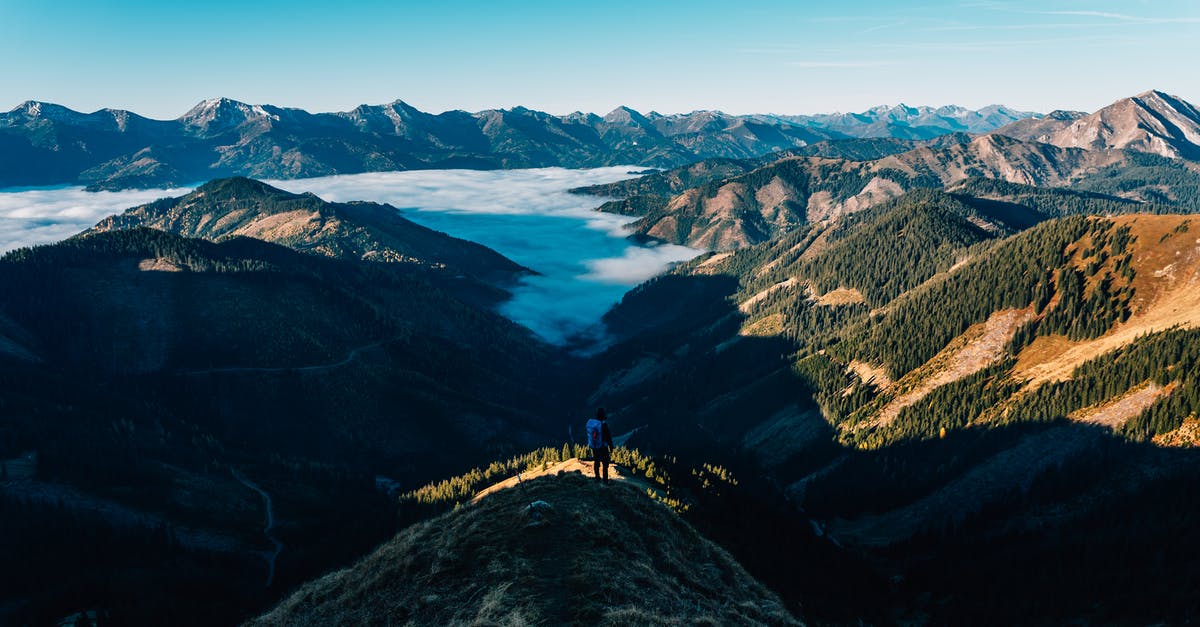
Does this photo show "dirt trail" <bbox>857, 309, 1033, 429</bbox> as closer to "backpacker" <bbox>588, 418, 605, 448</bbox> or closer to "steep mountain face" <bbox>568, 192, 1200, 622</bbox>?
"steep mountain face" <bbox>568, 192, 1200, 622</bbox>

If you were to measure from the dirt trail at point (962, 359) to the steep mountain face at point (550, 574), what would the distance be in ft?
498

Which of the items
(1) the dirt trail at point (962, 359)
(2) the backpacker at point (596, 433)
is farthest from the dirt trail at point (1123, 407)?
(2) the backpacker at point (596, 433)

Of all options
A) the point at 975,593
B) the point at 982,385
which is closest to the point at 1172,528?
the point at 975,593

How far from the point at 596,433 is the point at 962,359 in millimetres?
172219

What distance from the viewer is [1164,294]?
516ft

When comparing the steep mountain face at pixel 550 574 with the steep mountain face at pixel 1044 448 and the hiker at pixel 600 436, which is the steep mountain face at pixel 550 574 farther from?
the steep mountain face at pixel 1044 448

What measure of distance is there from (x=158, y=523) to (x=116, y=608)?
67.6 m

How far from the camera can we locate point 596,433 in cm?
5616

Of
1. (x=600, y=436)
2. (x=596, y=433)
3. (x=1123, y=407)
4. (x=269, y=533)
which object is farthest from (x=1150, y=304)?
(x=269, y=533)

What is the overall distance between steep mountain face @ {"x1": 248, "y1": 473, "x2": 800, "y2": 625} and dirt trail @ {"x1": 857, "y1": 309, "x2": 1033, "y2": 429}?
152 metres

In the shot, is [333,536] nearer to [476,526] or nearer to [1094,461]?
[476,526]

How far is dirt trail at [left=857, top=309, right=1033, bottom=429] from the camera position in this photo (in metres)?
182

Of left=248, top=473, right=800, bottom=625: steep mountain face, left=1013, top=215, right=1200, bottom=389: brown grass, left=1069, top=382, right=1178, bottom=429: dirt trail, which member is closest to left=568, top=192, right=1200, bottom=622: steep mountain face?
left=1069, top=382, right=1178, bottom=429: dirt trail

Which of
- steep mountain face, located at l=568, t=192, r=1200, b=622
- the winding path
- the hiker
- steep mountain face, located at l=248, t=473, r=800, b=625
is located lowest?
the winding path
